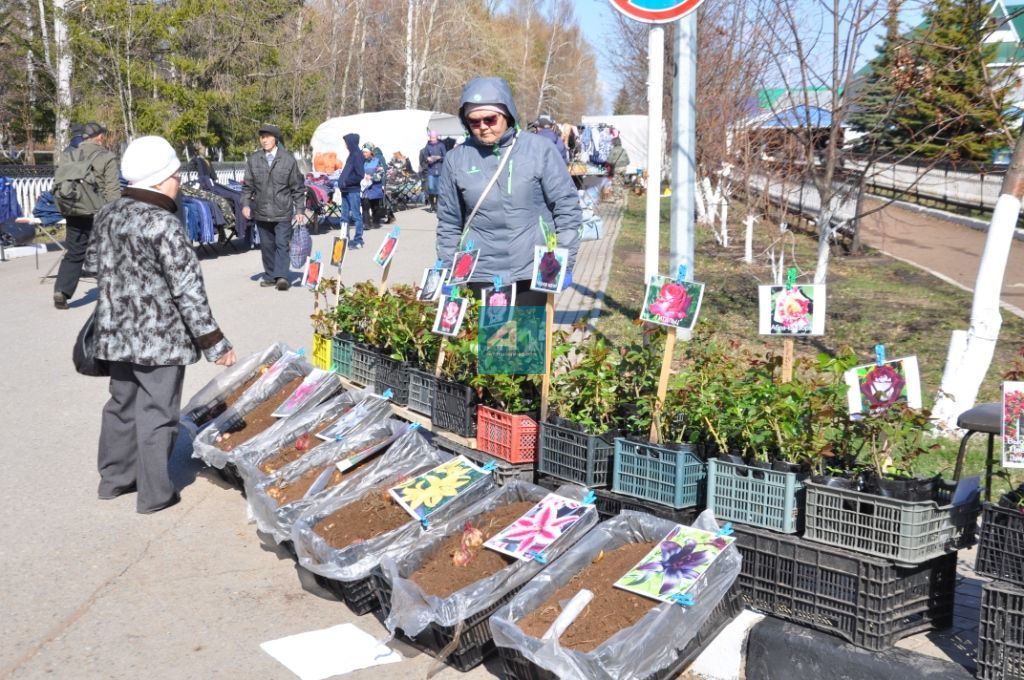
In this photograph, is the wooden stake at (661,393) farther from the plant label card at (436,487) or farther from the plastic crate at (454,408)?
the plastic crate at (454,408)

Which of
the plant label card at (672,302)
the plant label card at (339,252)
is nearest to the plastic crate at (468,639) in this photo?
the plant label card at (672,302)

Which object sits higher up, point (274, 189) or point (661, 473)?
point (274, 189)

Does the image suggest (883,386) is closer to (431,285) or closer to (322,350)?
(431,285)

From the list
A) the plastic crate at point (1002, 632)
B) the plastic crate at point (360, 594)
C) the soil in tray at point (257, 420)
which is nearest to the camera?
the plastic crate at point (1002, 632)

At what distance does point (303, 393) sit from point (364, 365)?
1074 millimetres

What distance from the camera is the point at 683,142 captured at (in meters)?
8.39

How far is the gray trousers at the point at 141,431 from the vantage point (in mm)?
5578

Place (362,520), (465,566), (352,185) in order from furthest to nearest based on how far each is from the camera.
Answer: (352,185), (362,520), (465,566)

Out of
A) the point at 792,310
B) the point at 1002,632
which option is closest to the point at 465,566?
the point at 792,310

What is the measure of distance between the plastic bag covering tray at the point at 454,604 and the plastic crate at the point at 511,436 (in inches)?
35.0

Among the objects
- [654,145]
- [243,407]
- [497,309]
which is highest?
[654,145]

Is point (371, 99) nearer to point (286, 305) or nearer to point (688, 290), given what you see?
point (286, 305)

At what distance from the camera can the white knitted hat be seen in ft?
18.0

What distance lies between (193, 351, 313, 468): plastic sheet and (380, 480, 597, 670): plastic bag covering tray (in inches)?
72.0
